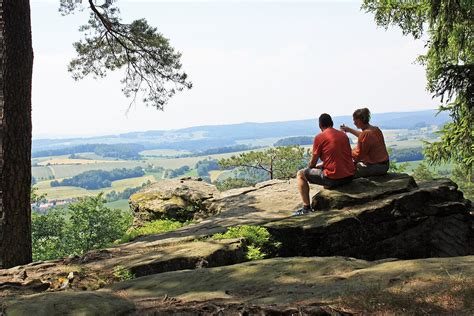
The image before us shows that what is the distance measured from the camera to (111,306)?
3.90 metres

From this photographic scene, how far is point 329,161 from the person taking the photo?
862 cm

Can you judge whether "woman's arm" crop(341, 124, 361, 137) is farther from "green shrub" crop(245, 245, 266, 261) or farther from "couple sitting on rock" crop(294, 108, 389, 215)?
"green shrub" crop(245, 245, 266, 261)

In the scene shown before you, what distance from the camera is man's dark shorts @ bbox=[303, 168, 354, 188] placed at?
886 cm

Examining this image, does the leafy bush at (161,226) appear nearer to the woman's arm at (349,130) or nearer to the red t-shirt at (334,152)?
the red t-shirt at (334,152)

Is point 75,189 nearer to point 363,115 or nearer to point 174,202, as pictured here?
point 174,202

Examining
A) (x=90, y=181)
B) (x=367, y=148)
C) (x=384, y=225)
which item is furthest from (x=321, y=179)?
(x=90, y=181)

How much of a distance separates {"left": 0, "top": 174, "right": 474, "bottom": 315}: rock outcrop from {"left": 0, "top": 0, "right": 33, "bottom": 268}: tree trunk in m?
0.88

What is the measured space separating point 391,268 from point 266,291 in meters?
1.34

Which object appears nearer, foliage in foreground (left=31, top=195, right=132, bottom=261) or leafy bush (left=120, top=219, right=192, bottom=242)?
leafy bush (left=120, top=219, right=192, bottom=242)

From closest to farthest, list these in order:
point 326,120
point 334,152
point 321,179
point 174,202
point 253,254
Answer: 1. point 253,254
2. point 334,152
3. point 326,120
4. point 321,179
5. point 174,202

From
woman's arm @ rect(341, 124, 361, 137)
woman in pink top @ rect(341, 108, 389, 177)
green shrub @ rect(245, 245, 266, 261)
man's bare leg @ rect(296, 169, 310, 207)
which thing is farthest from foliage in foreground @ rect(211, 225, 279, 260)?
woman's arm @ rect(341, 124, 361, 137)

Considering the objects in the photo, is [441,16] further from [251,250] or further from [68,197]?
[68,197]

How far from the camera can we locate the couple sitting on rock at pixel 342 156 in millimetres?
8594

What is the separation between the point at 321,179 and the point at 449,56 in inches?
398
